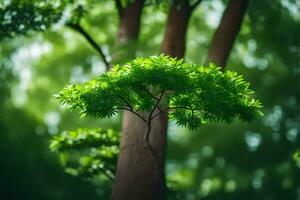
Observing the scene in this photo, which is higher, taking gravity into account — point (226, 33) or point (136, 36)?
point (136, 36)

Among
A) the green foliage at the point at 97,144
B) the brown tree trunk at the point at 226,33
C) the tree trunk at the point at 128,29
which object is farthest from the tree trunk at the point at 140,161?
Answer: the tree trunk at the point at 128,29

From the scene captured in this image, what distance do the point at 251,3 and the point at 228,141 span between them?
→ 8939mm

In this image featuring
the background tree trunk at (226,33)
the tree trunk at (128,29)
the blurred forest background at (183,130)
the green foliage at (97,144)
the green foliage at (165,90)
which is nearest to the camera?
the green foliage at (165,90)

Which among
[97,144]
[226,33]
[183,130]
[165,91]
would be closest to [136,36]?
[226,33]

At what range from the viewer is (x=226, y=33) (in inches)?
338

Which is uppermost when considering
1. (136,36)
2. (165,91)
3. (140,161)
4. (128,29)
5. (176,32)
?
(128,29)

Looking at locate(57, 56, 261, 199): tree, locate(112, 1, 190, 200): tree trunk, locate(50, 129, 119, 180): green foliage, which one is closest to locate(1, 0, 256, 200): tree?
locate(112, 1, 190, 200): tree trunk

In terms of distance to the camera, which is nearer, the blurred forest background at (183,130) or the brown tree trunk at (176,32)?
the brown tree trunk at (176,32)

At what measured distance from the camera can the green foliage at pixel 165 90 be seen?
5.84m

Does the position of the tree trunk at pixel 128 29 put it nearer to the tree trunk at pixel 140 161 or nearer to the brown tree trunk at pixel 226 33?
the tree trunk at pixel 140 161

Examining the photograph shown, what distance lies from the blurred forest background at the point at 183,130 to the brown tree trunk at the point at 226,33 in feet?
15.6

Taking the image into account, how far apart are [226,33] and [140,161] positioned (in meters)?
2.65

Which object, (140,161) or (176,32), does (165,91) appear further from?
(176,32)

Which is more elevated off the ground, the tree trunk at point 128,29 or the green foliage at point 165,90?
the tree trunk at point 128,29
